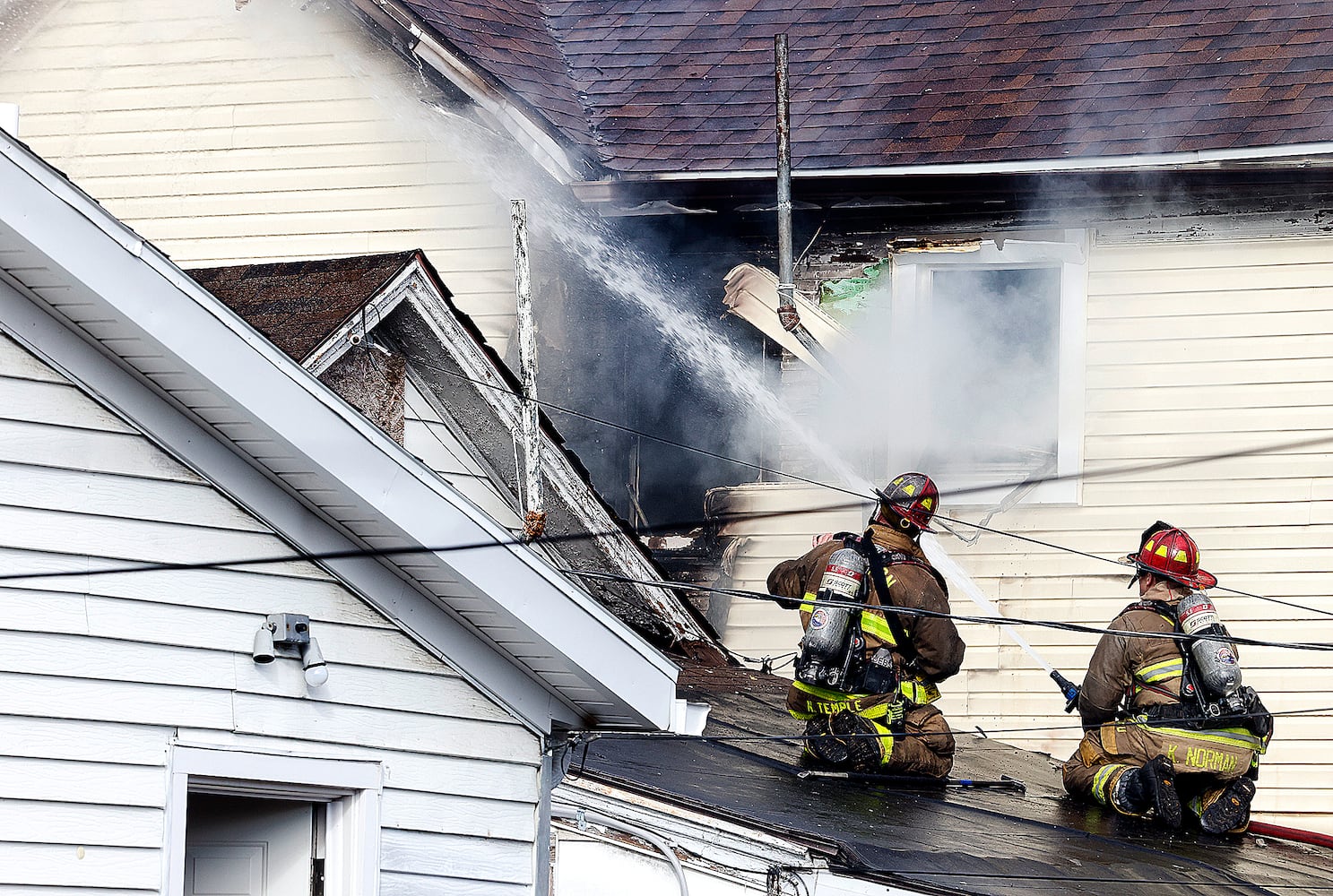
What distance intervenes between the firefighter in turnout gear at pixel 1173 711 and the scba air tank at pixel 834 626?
1.24 m

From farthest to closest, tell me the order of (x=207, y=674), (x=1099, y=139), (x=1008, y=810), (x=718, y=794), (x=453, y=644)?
1. (x=1099, y=139)
2. (x=1008, y=810)
3. (x=718, y=794)
4. (x=453, y=644)
5. (x=207, y=674)

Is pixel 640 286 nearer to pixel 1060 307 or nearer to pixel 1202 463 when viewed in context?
pixel 1060 307

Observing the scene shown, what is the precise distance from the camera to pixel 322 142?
12438 millimetres

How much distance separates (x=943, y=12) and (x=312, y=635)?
8.56 meters

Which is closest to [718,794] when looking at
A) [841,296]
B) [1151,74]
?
[841,296]

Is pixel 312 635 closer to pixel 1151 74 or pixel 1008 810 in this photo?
pixel 1008 810

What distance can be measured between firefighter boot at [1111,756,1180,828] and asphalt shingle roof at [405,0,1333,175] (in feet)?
14.2

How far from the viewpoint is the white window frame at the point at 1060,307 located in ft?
38.3

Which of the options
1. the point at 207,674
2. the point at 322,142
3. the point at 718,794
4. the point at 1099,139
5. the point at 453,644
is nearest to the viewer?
the point at 207,674

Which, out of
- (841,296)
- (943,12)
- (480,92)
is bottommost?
(841,296)

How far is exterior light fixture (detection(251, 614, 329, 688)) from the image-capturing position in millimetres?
5488

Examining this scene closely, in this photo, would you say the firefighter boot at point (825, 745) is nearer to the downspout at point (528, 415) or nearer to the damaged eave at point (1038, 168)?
the downspout at point (528, 415)

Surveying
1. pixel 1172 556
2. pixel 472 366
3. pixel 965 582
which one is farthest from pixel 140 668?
pixel 965 582

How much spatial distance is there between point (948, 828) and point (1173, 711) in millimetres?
1581
